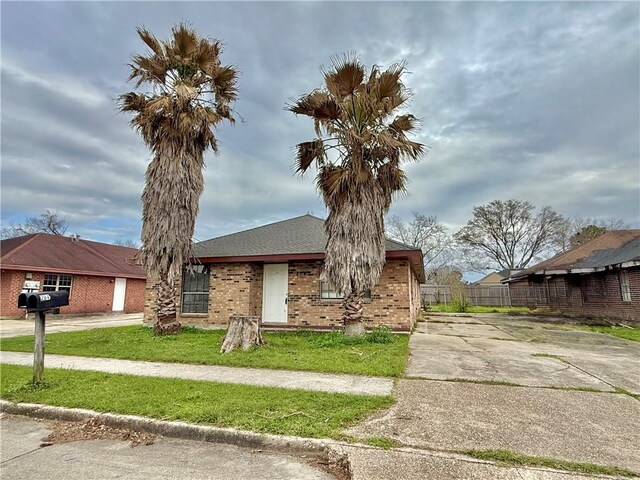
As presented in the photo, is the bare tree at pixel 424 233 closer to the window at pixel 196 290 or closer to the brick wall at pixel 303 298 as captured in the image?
the brick wall at pixel 303 298

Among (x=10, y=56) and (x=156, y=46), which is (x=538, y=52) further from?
(x=10, y=56)

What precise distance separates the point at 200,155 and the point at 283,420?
9.14 m

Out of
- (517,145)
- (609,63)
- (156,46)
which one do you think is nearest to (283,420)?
(156,46)

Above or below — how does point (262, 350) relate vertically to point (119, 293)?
below

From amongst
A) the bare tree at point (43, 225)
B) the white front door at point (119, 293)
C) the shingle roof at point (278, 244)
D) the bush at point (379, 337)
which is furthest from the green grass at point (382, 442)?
the bare tree at point (43, 225)

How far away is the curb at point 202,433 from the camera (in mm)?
3021

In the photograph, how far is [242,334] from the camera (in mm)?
7793

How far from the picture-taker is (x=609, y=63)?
1216 centimetres

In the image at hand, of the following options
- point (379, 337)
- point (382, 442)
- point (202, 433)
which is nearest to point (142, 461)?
point (202, 433)

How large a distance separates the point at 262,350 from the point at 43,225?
133 feet

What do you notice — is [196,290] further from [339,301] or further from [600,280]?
[600,280]

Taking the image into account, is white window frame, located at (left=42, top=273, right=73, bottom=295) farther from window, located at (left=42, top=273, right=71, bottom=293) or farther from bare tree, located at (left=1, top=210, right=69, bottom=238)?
bare tree, located at (left=1, top=210, right=69, bottom=238)

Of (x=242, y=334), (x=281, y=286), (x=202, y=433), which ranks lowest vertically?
(x=202, y=433)

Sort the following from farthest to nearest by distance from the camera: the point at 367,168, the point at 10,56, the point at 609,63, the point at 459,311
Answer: the point at 459,311 → the point at 609,63 → the point at 10,56 → the point at 367,168
